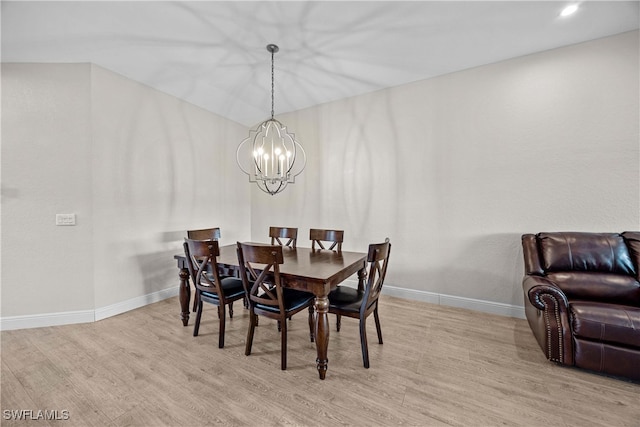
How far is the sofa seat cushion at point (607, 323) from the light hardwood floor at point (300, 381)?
328mm

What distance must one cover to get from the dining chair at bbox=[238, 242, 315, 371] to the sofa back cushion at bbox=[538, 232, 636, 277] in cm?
234

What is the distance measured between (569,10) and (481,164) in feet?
4.74

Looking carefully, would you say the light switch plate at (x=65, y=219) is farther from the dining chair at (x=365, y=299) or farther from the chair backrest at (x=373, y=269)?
the chair backrest at (x=373, y=269)

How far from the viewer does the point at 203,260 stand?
2.32m

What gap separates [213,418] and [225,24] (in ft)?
9.87

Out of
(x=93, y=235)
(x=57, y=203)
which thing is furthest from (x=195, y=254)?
(x=57, y=203)

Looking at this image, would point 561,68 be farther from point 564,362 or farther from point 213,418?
point 213,418

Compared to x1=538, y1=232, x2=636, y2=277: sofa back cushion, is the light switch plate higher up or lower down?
higher up

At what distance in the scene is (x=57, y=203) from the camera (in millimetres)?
2705

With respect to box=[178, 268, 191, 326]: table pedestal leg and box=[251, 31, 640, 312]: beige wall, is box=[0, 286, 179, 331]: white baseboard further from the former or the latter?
box=[251, 31, 640, 312]: beige wall

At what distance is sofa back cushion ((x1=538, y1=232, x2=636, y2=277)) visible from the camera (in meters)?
2.23

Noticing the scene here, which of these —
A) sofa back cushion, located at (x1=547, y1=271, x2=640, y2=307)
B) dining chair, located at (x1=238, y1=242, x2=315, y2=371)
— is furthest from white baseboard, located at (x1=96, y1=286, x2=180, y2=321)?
sofa back cushion, located at (x1=547, y1=271, x2=640, y2=307)

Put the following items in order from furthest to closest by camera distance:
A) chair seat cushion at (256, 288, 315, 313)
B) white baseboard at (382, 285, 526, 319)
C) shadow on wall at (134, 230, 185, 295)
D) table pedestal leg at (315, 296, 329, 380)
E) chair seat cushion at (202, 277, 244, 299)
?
shadow on wall at (134, 230, 185, 295) → white baseboard at (382, 285, 526, 319) → chair seat cushion at (202, 277, 244, 299) → chair seat cushion at (256, 288, 315, 313) → table pedestal leg at (315, 296, 329, 380)

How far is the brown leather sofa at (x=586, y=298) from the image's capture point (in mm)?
1737
